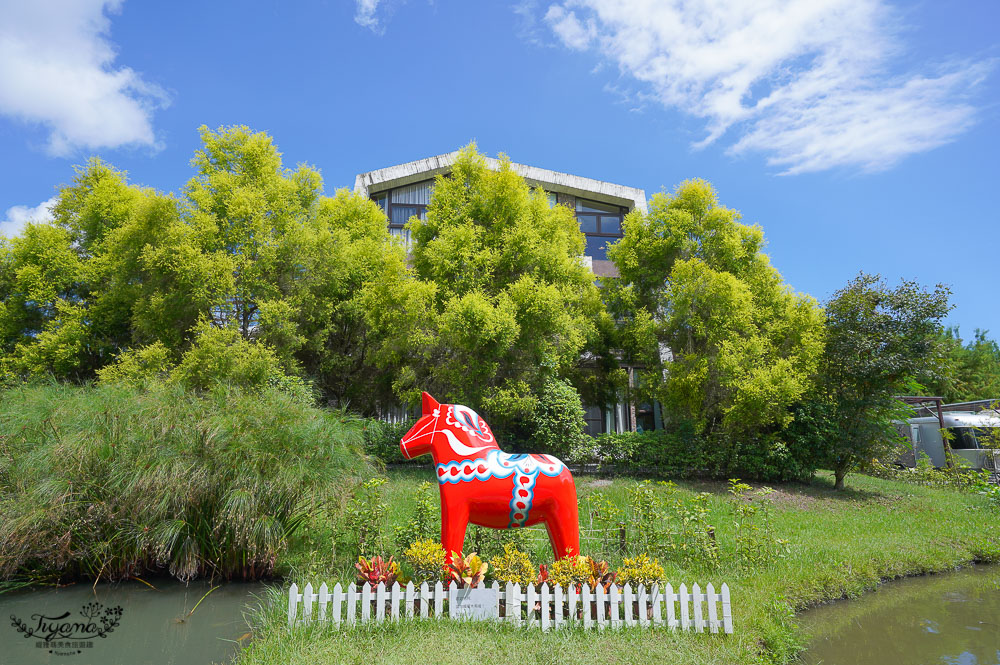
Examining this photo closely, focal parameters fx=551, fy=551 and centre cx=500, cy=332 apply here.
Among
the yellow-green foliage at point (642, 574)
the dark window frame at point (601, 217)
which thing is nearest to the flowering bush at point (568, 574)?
the yellow-green foliage at point (642, 574)

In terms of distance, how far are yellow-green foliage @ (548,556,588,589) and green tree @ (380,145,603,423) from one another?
23.3 feet

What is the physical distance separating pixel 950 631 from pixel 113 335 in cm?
1740

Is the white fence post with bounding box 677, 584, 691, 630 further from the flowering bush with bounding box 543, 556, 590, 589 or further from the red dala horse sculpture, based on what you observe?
the red dala horse sculpture

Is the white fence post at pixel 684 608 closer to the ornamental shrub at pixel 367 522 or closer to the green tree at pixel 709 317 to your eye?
the ornamental shrub at pixel 367 522

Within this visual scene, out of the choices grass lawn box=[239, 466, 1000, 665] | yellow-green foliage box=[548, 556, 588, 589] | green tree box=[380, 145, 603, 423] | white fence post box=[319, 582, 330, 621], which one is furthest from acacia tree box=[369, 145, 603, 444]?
white fence post box=[319, 582, 330, 621]

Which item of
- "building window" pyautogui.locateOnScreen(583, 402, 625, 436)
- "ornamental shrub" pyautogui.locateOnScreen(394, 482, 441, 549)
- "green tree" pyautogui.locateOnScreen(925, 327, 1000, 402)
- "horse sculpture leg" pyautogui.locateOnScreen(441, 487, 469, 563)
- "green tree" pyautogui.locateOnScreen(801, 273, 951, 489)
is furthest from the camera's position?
"green tree" pyautogui.locateOnScreen(925, 327, 1000, 402)

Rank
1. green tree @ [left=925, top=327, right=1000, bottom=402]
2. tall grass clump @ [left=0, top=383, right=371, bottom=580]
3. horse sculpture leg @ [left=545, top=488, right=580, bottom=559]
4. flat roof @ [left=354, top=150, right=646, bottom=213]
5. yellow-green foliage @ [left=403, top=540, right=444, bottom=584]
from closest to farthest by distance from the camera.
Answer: yellow-green foliage @ [left=403, top=540, right=444, bottom=584], horse sculpture leg @ [left=545, top=488, right=580, bottom=559], tall grass clump @ [left=0, top=383, right=371, bottom=580], flat roof @ [left=354, top=150, right=646, bottom=213], green tree @ [left=925, top=327, right=1000, bottom=402]

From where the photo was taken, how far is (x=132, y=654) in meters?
4.72

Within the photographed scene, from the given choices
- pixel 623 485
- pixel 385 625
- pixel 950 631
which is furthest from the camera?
pixel 623 485

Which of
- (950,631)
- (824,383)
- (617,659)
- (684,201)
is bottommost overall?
(950,631)

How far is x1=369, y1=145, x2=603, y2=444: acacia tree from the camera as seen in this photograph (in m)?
12.4

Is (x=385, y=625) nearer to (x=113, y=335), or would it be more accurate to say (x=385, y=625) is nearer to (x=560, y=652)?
(x=560, y=652)

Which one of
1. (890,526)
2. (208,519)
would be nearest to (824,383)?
(890,526)

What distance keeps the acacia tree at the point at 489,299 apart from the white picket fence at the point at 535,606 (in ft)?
24.2
